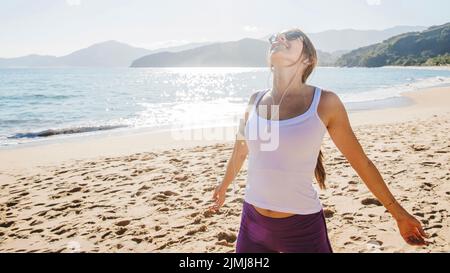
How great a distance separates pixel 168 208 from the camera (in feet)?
17.4

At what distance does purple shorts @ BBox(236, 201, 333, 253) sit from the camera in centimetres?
194

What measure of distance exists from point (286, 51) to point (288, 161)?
0.63 m

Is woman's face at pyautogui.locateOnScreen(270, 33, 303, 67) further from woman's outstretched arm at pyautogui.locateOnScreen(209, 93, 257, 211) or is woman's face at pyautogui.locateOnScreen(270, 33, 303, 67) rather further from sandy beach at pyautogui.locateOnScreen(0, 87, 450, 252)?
sandy beach at pyautogui.locateOnScreen(0, 87, 450, 252)

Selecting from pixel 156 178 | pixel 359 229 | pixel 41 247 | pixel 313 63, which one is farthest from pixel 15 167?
pixel 313 63

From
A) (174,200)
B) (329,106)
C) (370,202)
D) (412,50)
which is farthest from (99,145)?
(412,50)

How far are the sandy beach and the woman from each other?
2045mm

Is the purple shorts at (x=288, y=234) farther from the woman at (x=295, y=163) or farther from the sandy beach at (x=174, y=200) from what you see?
the sandy beach at (x=174, y=200)

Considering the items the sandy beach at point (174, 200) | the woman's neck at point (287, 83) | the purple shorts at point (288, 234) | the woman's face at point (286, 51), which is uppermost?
the woman's face at point (286, 51)

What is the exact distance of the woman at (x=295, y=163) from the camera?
1.89 meters

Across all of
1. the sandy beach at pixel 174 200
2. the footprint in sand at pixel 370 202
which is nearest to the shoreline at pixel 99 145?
the sandy beach at pixel 174 200

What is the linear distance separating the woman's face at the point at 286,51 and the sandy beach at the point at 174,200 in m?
Answer: 2.57

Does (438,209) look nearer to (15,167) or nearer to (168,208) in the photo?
(168,208)
